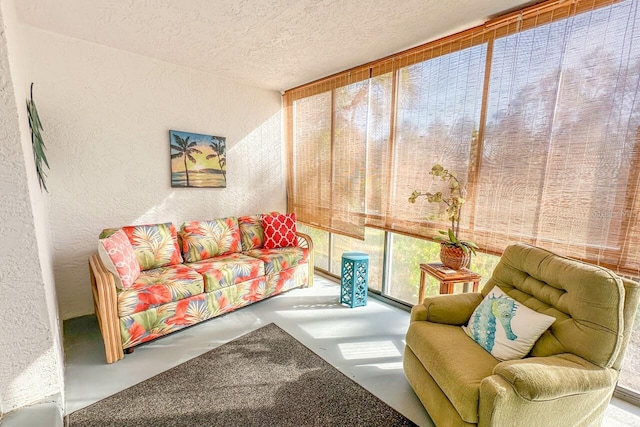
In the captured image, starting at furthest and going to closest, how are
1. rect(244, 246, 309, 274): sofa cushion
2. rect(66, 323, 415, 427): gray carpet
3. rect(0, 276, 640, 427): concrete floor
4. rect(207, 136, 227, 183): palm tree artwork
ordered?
rect(207, 136, 227, 183): palm tree artwork < rect(244, 246, 309, 274): sofa cushion < rect(0, 276, 640, 427): concrete floor < rect(66, 323, 415, 427): gray carpet

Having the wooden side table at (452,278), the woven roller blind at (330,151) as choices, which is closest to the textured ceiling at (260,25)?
the woven roller blind at (330,151)

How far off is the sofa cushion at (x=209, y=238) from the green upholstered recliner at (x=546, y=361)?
2.22m

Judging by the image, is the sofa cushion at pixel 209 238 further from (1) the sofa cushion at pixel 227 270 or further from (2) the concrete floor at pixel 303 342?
(2) the concrete floor at pixel 303 342

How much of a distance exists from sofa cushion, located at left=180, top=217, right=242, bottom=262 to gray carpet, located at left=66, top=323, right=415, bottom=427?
1127 millimetres

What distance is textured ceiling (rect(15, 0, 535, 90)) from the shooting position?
193cm

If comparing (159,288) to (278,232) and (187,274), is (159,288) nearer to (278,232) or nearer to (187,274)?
(187,274)

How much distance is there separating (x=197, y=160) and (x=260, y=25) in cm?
170

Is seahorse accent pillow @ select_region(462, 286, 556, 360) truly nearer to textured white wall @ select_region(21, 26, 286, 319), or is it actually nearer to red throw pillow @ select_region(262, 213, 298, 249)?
red throw pillow @ select_region(262, 213, 298, 249)

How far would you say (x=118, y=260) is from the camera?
209cm

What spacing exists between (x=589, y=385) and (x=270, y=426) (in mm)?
1575

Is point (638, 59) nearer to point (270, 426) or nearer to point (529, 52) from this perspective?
point (529, 52)

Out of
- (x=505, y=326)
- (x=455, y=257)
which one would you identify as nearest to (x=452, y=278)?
(x=455, y=257)

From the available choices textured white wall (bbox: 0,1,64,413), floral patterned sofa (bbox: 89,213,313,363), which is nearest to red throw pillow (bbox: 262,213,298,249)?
floral patterned sofa (bbox: 89,213,313,363)

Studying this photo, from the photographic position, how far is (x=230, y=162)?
3.59 metres
